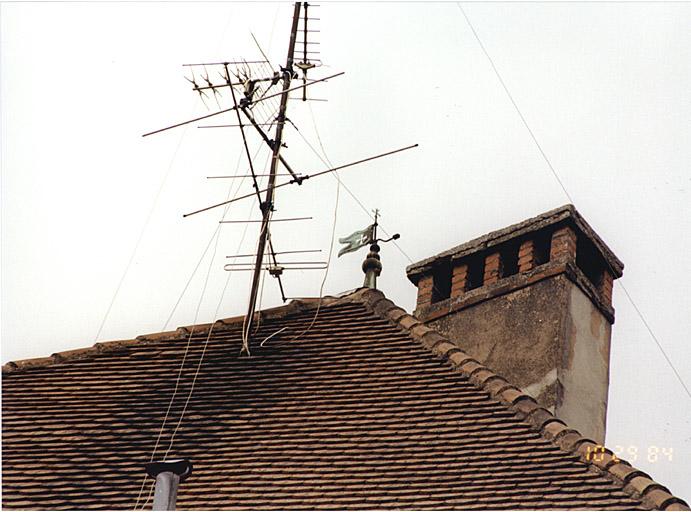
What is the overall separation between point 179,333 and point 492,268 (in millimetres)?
2937

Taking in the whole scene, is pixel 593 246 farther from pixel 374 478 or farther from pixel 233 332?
pixel 374 478

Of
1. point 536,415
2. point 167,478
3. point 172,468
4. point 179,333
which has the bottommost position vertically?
point 167,478

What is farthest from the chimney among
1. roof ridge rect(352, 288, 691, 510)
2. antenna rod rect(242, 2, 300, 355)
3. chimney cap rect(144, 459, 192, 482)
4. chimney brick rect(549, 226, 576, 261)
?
chimney cap rect(144, 459, 192, 482)

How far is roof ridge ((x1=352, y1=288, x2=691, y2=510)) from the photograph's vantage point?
42.5 feet

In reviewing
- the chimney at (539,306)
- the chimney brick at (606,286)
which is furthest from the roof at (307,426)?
the chimney brick at (606,286)

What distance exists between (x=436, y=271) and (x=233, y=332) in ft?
7.81

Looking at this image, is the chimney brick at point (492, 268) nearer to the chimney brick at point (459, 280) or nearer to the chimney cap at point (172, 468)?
the chimney brick at point (459, 280)

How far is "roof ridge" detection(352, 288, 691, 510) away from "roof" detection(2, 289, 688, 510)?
1cm

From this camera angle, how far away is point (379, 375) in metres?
15.3

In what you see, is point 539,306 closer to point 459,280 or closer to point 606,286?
point 606,286

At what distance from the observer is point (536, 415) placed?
1416 cm

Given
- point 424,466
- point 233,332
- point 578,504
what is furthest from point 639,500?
point 233,332

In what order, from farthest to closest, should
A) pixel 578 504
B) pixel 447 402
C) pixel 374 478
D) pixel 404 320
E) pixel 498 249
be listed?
pixel 498 249
pixel 404 320
pixel 447 402
pixel 374 478
pixel 578 504

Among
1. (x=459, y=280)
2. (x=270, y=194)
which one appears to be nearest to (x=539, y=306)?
(x=459, y=280)
